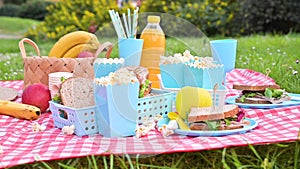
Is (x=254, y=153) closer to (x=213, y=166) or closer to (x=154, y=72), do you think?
(x=213, y=166)

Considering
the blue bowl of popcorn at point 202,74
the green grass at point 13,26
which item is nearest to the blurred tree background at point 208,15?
the green grass at point 13,26

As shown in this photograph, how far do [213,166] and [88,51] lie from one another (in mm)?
1120

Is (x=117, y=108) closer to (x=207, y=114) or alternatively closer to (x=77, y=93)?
(x=77, y=93)

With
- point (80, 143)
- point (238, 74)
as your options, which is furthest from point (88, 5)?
point (80, 143)

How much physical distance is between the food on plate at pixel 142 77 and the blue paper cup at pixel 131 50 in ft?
0.26

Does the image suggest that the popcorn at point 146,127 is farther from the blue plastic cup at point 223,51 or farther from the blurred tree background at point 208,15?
the blurred tree background at point 208,15

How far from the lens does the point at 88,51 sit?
8.08 feet

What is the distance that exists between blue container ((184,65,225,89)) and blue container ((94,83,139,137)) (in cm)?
31

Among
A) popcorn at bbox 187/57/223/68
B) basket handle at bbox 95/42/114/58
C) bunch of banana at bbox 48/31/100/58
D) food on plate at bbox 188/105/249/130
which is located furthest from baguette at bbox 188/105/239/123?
bunch of banana at bbox 48/31/100/58

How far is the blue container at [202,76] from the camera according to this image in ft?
6.36

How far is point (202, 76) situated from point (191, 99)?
24 centimetres

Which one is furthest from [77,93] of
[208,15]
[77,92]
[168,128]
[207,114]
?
[208,15]

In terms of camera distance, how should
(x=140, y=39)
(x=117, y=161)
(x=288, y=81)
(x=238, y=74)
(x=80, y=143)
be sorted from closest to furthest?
(x=117, y=161)
(x=80, y=143)
(x=140, y=39)
(x=288, y=81)
(x=238, y=74)

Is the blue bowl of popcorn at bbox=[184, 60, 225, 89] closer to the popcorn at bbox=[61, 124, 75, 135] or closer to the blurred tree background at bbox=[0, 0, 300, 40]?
the popcorn at bbox=[61, 124, 75, 135]
